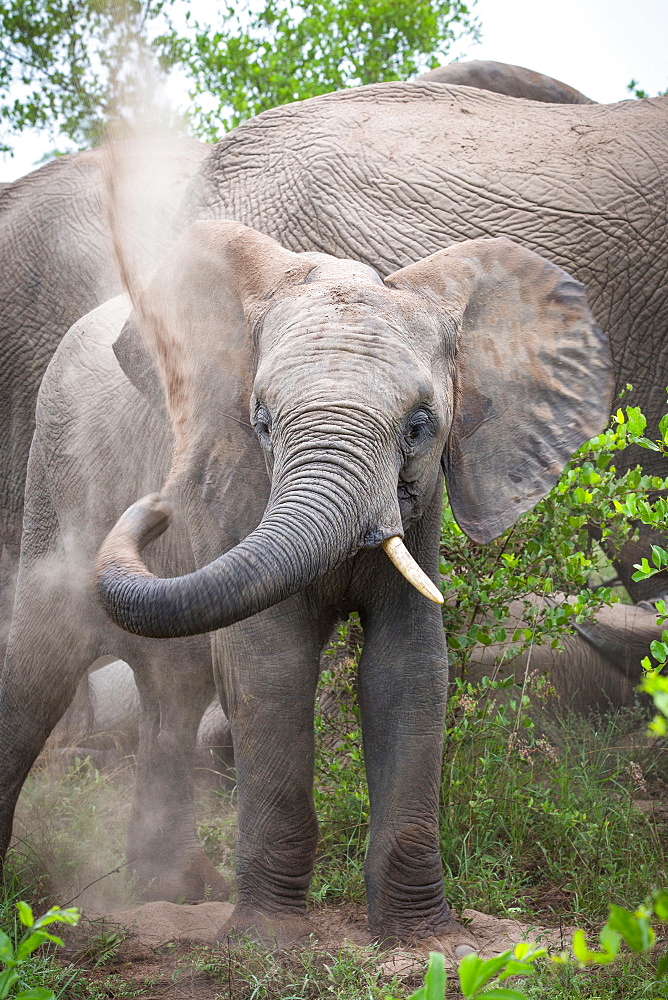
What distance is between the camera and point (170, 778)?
4.26 m

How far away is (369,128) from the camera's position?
5.37 m

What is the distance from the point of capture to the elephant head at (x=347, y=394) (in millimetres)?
2480

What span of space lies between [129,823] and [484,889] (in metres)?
1.42

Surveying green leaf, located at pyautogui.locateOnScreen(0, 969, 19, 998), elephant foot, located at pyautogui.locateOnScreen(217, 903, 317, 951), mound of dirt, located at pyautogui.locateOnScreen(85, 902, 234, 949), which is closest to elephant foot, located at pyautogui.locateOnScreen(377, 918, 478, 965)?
elephant foot, located at pyautogui.locateOnScreen(217, 903, 317, 951)

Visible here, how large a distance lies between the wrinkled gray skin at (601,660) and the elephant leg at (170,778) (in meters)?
1.39

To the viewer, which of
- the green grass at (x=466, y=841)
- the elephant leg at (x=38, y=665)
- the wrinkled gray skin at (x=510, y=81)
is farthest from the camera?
the wrinkled gray skin at (x=510, y=81)

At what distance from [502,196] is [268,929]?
10.3ft

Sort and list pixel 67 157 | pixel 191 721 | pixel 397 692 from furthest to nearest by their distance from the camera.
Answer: pixel 67 157, pixel 191 721, pixel 397 692

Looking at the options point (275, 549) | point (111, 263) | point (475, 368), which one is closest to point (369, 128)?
point (111, 263)

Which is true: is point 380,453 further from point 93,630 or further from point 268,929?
point 93,630

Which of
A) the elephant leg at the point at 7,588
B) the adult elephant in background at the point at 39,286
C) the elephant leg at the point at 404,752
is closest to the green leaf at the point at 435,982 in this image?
the elephant leg at the point at 404,752

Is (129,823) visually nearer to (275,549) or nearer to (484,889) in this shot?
(484,889)

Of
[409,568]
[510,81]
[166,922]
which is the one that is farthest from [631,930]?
[510,81]

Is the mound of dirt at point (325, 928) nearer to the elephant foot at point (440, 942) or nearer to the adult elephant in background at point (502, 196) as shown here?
the elephant foot at point (440, 942)
